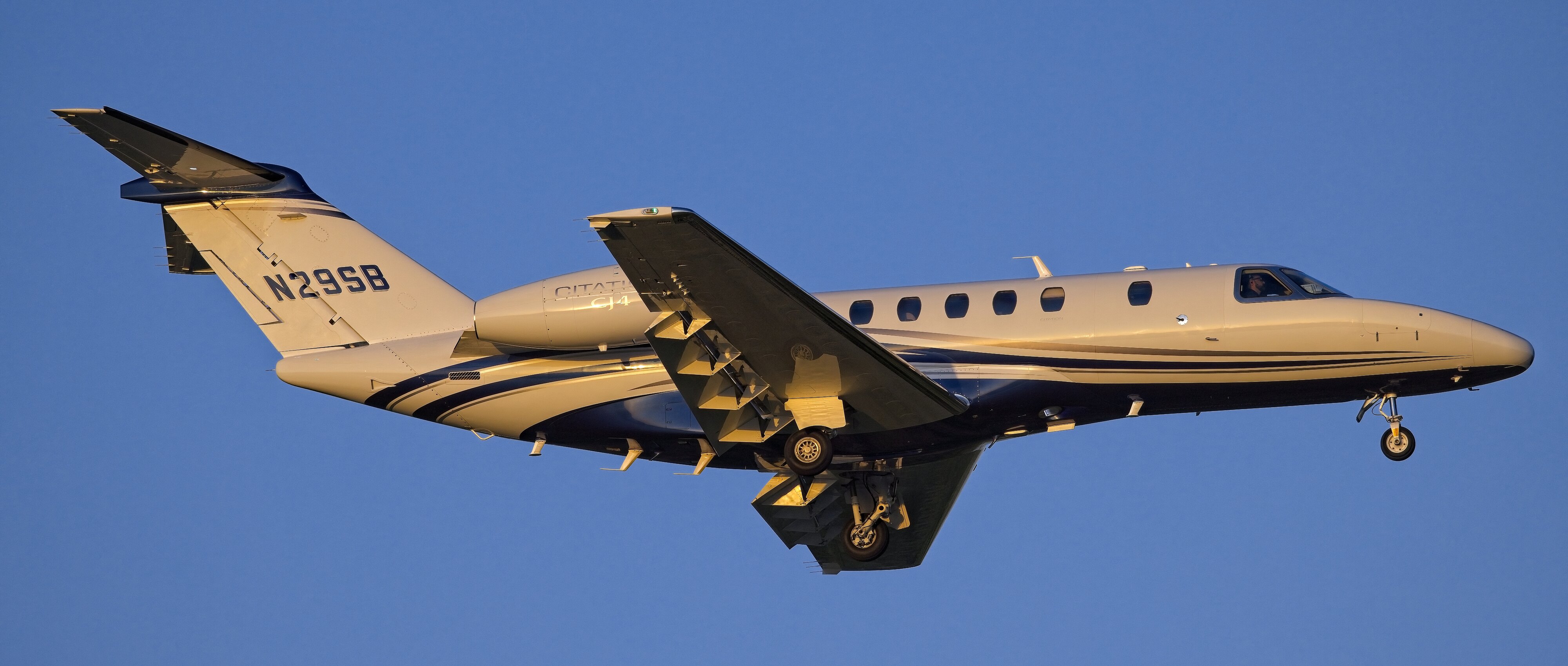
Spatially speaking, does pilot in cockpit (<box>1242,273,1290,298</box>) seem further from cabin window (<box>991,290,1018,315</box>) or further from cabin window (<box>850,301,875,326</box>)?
cabin window (<box>850,301,875,326</box>)

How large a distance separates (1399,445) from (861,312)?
6939 millimetres

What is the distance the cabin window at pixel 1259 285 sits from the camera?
17859 millimetres

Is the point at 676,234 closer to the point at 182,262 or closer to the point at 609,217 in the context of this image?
the point at 609,217

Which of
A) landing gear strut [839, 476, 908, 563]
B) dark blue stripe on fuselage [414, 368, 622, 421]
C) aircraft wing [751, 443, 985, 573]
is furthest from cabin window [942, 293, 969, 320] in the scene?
dark blue stripe on fuselage [414, 368, 622, 421]

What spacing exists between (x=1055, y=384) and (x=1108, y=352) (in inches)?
30.0

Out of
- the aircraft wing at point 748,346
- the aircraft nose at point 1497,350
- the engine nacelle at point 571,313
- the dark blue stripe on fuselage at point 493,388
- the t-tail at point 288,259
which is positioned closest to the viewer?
the aircraft wing at point 748,346

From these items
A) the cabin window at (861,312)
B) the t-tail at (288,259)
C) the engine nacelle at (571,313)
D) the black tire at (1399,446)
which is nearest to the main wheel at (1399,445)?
the black tire at (1399,446)

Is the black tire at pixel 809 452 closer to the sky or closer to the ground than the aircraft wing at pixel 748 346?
closer to the ground

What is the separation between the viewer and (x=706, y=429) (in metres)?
17.8

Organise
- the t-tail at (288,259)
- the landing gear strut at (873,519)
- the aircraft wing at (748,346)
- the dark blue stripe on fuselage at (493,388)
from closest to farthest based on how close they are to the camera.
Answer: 1. the aircraft wing at (748,346)
2. the dark blue stripe on fuselage at (493,388)
3. the t-tail at (288,259)
4. the landing gear strut at (873,519)

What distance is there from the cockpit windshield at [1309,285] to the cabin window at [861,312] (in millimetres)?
5222

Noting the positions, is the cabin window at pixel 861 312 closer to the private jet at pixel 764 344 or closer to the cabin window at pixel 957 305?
the private jet at pixel 764 344

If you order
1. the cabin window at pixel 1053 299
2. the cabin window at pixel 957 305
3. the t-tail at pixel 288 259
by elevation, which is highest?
the cabin window at pixel 1053 299

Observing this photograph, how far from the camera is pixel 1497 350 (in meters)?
17.5
